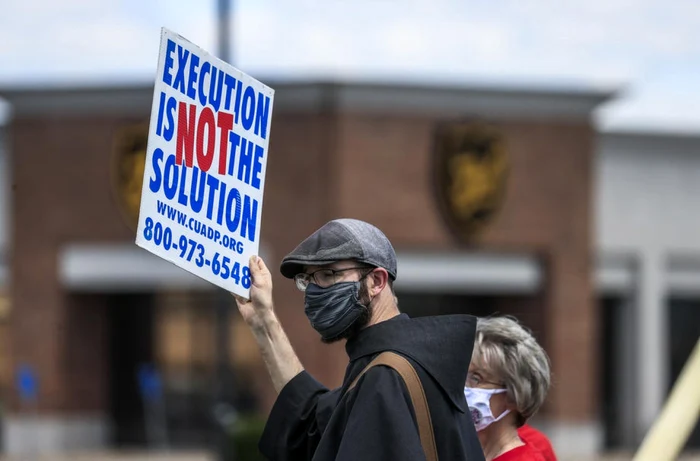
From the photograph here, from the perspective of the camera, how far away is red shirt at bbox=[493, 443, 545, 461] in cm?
427

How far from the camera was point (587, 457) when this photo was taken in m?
28.9

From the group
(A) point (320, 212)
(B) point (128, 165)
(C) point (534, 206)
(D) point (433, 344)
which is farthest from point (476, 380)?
(C) point (534, 206)

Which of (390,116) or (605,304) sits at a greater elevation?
(390,116)

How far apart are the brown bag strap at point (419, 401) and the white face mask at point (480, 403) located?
89 centimetres

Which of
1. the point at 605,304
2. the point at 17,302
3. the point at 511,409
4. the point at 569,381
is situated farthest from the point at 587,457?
the point at 511,409

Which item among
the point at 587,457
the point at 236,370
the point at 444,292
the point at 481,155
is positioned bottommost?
the point at 587,457

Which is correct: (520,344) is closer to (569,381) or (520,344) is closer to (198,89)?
(198,89)

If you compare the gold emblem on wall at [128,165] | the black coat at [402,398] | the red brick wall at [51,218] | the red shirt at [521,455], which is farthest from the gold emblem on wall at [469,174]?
the black coat at [402,398]

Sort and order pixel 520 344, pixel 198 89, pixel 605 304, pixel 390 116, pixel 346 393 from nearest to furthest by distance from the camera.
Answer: pixel 346 393
pixel 198 89
pixel 520 344
pixel 390 116
pixel 605 304

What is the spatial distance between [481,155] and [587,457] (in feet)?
23.1

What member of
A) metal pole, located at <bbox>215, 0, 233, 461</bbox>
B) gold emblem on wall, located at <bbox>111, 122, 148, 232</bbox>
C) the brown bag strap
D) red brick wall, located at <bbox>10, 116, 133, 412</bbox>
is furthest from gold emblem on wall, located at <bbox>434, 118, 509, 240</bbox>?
the brown bag strap

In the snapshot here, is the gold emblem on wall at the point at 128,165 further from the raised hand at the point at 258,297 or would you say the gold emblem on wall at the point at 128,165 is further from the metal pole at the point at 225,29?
the raised hand at the point at 258,297

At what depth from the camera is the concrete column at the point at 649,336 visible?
30.9m

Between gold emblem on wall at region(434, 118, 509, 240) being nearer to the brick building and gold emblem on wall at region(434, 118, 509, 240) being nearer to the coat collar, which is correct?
the brick building
